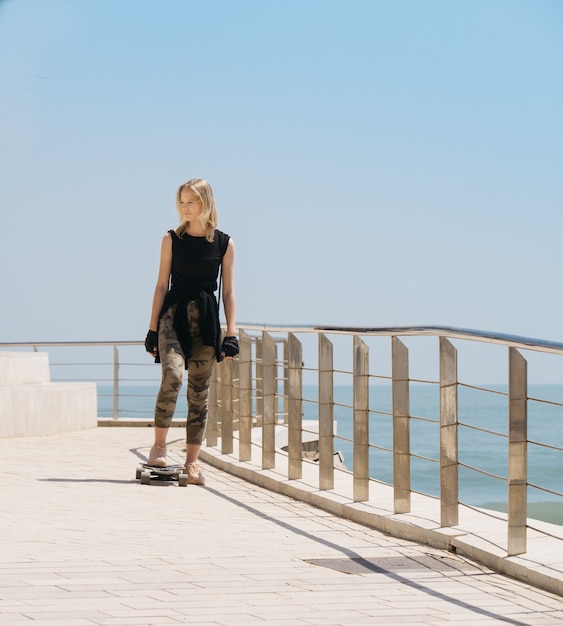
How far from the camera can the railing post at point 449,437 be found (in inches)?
220

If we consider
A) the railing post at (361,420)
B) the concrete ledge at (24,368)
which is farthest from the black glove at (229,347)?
the concrete ledge at (24,368)

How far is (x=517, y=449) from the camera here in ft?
15.8

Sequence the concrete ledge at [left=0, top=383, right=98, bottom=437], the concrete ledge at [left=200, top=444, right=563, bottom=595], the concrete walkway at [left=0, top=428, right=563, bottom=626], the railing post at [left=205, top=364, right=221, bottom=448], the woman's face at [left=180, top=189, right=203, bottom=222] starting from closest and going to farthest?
the concrete walkway at [left=0, top=428, right=563, bottom=626]
the concrete ledge at [left=200, top=444, right=563, bottom=595]
the woman's face at [left=180, top=189, right=203, bottom=222]
the railing post at [left=205, top=364, right=221, bottom=448]
the concrete ledge at [left=0, top=383, right=98, bottom=437]

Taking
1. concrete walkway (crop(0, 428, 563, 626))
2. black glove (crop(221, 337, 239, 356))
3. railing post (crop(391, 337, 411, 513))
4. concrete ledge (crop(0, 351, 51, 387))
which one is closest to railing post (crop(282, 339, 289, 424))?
black glove (crop(221, 337, 239, 356))

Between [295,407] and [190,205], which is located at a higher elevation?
[190,205]

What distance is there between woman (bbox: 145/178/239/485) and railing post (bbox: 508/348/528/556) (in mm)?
3107

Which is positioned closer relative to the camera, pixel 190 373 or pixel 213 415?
pixel 190 373

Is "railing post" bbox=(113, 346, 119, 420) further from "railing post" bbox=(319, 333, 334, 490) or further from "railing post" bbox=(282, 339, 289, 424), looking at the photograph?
"railing post" bbox=(319, 333, 334, 490)

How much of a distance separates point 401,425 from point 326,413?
1143 millimetres

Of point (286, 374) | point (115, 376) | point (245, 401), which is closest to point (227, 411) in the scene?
point (245, 401)

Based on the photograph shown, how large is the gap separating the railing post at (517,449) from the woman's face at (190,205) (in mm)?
3131

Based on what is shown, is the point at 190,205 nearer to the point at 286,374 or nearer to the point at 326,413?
the point at 326,413

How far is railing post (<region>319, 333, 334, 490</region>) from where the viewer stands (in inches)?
283

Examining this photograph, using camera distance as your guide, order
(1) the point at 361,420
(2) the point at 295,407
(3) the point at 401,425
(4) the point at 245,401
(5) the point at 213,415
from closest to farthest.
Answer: (3) the point at 401,425 → (1) the point at 361,420 → (2) the point at 295,407 → (4) the point at 245,401 → (5) the point at 213,415
